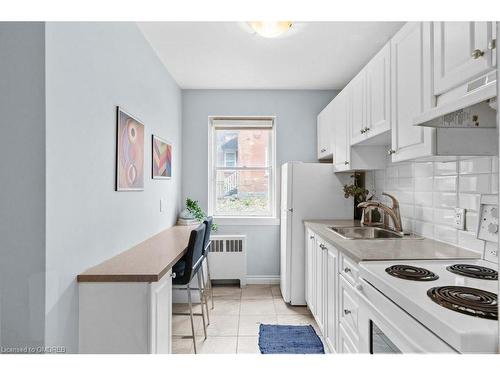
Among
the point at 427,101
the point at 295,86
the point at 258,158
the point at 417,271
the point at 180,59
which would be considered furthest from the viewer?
the point at 258,158

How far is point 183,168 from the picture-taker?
12.5 feet

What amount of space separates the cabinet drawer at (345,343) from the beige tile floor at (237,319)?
0.70 m

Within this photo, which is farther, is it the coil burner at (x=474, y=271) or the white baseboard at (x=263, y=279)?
the white baseboard at (x=263, y=279)

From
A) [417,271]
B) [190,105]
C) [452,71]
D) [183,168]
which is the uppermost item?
[190,105]

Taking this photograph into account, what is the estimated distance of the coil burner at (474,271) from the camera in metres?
1.24

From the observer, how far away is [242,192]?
395 cm

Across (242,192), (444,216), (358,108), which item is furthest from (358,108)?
(242,192)

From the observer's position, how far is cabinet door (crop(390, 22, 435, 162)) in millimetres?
1521

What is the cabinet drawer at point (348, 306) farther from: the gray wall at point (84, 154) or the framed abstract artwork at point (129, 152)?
the framed abstract artwork at point (129, 152)

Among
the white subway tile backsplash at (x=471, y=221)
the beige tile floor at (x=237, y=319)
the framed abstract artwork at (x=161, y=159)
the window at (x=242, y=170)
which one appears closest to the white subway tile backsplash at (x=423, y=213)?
the white subway tile backsplash at (x=471, y=221)
